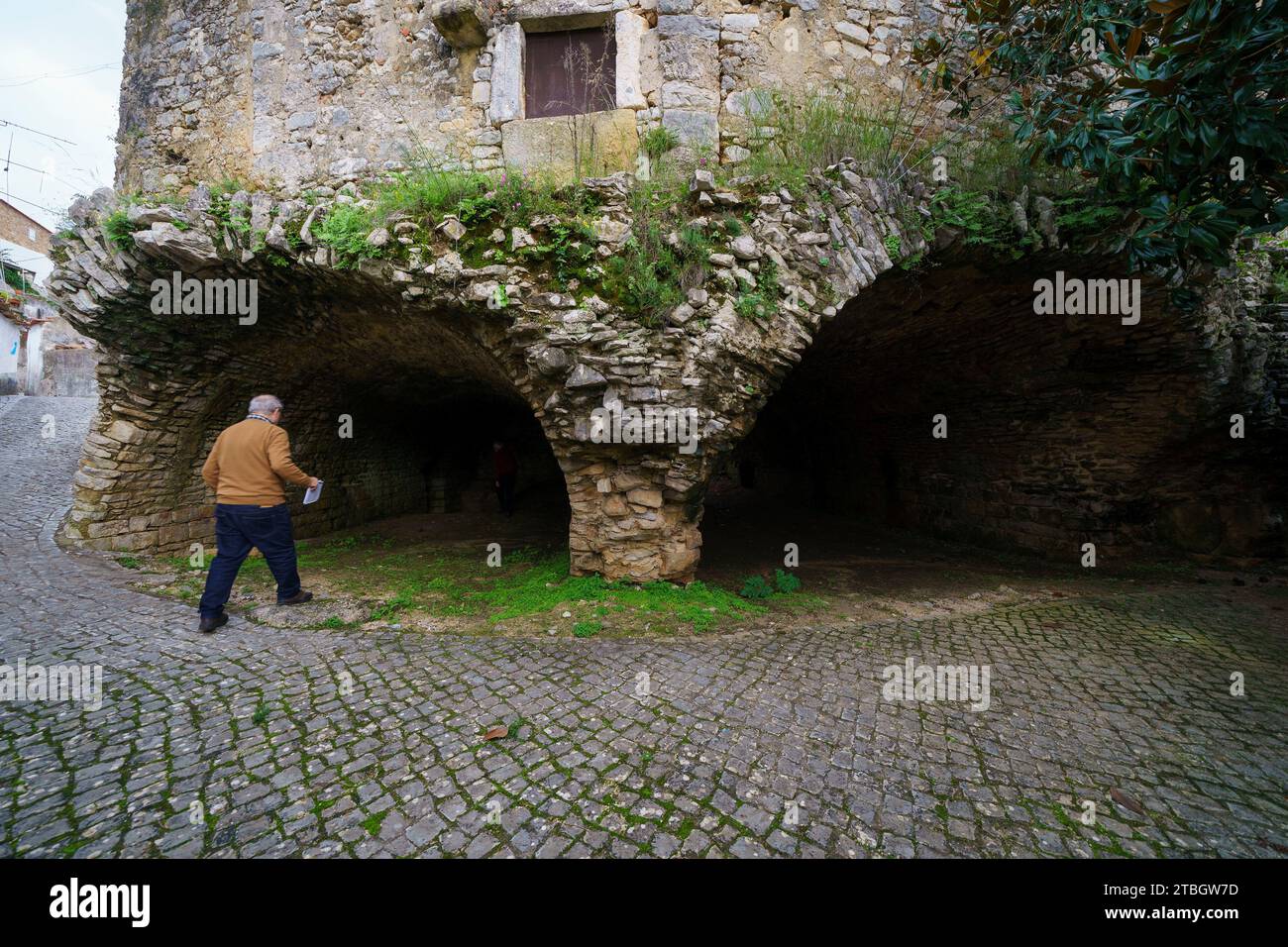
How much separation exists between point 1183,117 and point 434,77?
295 inches

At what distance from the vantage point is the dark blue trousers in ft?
12.8

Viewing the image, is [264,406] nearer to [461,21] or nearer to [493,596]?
[493,596]

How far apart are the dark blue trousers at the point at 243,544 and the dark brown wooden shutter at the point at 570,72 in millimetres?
5587

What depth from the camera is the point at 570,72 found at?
247 inches

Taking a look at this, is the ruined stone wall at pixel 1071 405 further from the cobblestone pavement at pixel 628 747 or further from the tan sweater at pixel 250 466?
the tan sweater at pixel 250 466

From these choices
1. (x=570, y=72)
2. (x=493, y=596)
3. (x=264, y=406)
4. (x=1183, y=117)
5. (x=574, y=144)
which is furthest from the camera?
(x=570, y=72)

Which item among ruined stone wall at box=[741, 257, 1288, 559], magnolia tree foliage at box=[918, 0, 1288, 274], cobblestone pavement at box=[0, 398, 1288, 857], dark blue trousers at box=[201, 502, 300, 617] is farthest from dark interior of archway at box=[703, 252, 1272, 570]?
dark blue trousers at box=[201, 502, 300, 617]

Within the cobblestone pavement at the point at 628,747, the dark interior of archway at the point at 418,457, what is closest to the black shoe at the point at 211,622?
the cobblestone pavement at the point at 628,747

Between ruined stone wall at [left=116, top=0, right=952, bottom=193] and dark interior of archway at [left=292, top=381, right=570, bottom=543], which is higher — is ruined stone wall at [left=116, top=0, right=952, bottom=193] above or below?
above

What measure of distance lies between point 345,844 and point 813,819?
1.79 meters

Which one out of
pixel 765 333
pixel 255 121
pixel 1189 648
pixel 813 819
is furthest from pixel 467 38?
pixel 1189 648

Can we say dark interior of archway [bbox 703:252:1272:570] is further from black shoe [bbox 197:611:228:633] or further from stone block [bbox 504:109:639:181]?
black shoe [bbox 197:611:228:633]

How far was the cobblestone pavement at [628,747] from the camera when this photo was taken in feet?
6.44

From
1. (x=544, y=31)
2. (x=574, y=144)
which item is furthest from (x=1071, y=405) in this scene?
(x=544, y=31)
